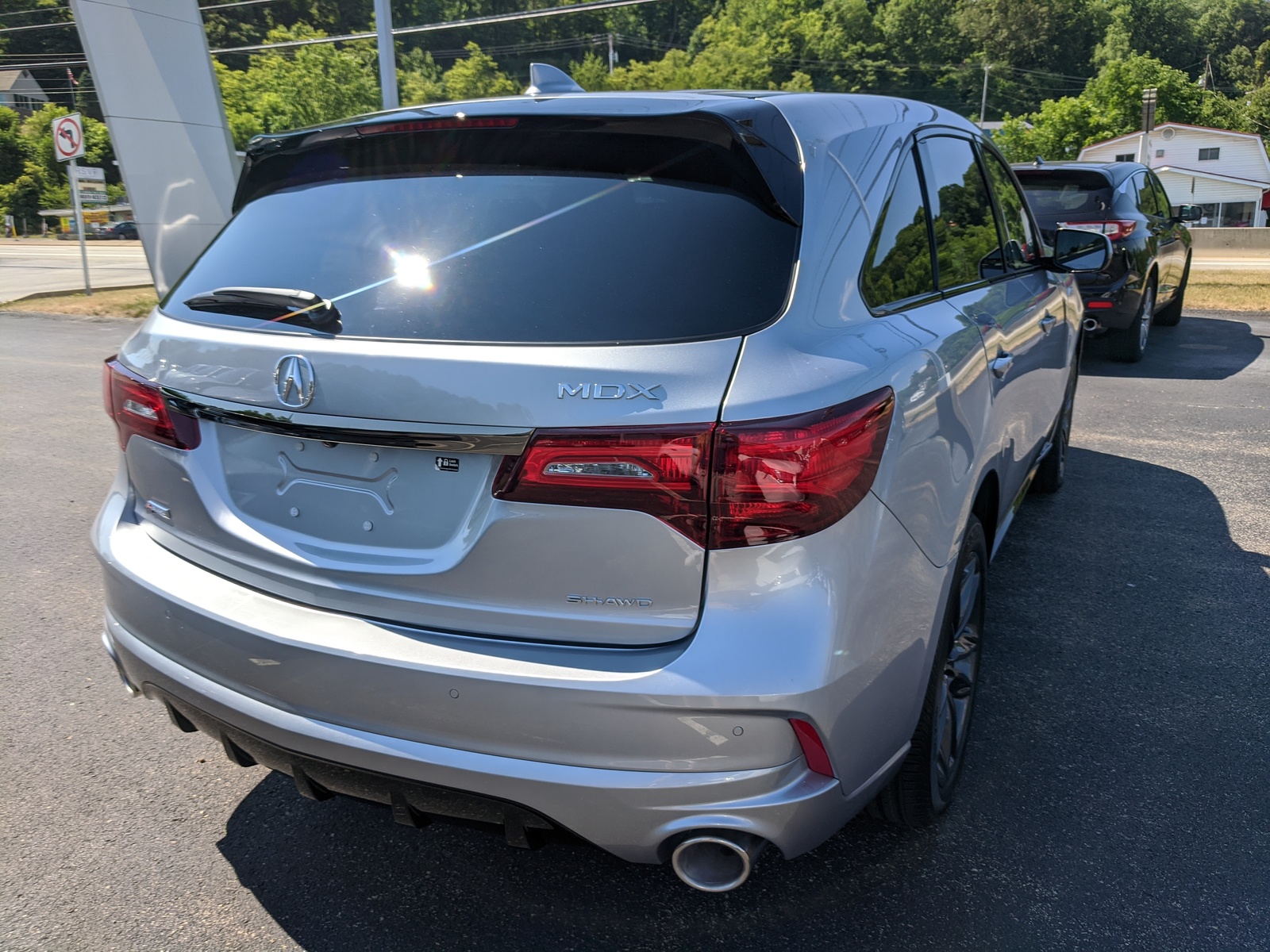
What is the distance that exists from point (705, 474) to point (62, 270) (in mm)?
32022

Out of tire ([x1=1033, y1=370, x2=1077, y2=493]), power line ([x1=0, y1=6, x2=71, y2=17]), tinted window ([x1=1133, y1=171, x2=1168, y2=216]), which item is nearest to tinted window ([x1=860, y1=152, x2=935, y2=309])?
tire ([x1=1033, y1=370, x2=1077, y2=493])

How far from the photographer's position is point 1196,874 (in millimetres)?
2432

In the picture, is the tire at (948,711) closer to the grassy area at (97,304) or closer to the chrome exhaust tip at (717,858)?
the chrome exhaust tip at (717,858)

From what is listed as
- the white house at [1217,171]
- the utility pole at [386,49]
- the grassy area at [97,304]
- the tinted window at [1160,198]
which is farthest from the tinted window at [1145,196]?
the white house at [1217,171]

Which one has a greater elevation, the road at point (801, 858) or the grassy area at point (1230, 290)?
the road at point (801, 858)

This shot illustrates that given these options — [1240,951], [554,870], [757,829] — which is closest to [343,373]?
[757,829]

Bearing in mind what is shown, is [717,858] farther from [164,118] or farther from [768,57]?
[768,57]

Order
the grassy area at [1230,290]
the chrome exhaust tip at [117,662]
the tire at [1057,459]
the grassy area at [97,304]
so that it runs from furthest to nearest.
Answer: the grassy area at [97,304] → the grassy area at [1230,290] → the tire at [1057,459] → the chrome exhaust tip at [117,662]

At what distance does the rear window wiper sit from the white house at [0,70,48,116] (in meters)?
A: 112

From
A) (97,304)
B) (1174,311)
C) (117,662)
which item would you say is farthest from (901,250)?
(97,304)

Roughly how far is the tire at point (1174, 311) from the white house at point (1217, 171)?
69979mm

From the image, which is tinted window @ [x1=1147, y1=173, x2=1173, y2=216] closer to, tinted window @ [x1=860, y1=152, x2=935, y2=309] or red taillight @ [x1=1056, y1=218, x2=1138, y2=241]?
red taillight @ [x1=1056, y1=218, x2=1138, y2=241]

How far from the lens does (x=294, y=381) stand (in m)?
1.98

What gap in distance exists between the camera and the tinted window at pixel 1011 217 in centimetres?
372
